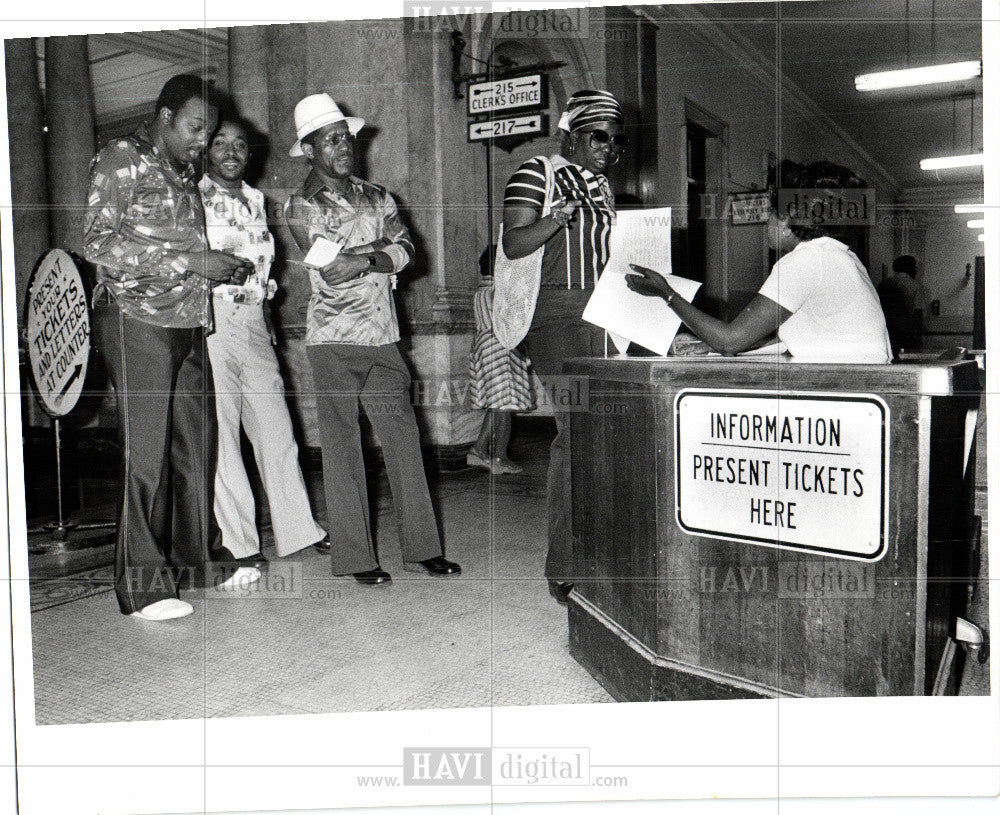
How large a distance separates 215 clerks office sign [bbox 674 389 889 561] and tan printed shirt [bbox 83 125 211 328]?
4.91 ft

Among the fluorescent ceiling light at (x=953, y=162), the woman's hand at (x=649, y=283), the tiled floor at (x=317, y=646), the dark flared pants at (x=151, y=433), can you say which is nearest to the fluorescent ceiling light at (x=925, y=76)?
the fluorescent ceiling light at (x=953, y=162)

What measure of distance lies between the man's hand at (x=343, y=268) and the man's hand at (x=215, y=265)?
242mm

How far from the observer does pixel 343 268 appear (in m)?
2.46

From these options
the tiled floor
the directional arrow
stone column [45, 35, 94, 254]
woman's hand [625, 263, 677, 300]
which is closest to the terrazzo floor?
the tiled floor

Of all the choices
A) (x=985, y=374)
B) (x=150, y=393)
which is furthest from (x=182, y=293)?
(x=985, y=374)

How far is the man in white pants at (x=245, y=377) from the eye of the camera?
2.57 metres

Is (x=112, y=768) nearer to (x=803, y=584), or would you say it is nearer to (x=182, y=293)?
(x=182, y=293)

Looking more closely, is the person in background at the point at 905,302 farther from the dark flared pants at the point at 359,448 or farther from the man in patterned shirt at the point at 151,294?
the man in patterned shirt at the point at 151,294

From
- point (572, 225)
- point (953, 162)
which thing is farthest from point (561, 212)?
point (953, 162)

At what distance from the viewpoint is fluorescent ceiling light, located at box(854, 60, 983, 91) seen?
360cm

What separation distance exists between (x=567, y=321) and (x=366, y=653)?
1.06m

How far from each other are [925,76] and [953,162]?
69.4 inches

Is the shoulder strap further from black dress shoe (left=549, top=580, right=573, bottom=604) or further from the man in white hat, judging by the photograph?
black dress shoe (left=549, top=580, right=573, bottom=604)

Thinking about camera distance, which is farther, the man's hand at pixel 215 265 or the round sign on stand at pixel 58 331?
the round sign on stand at pixel 58 331
